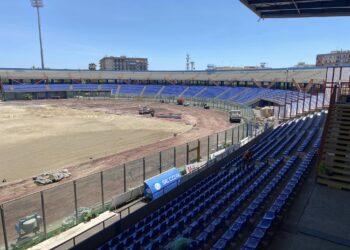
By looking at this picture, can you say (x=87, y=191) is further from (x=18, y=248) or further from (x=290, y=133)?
(x=290, y=133)

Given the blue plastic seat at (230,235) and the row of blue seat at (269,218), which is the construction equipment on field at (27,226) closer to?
the blue plastic seat at (230,235)

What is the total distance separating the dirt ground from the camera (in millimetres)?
23047

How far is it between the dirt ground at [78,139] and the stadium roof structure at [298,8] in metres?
16.8

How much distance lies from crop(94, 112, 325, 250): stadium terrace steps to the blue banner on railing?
3.89 feet

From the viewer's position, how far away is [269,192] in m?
13.9

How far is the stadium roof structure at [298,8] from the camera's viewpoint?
16.4 meters

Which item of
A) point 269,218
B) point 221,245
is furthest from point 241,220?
point 221,245

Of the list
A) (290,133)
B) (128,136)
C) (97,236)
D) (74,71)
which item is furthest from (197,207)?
(74,71)

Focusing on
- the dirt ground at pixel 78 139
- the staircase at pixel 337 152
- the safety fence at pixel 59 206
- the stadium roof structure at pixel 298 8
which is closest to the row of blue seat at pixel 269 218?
the staircase at pixel 337 152

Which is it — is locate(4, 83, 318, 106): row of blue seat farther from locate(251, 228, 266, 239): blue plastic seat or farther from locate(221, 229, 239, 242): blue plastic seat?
locate(221, 229, 239, 242): blue plastic seat

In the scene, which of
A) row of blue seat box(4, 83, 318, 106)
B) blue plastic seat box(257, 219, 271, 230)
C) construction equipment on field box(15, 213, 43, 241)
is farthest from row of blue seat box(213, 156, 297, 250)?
row of blue seat box(4, 83, 318, 106)

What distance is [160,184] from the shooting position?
16.7 m

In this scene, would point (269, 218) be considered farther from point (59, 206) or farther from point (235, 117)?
point (235, 117)

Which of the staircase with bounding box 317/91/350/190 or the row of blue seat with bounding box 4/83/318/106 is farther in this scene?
the row of blue seat with bounding box 4/83/318/106
